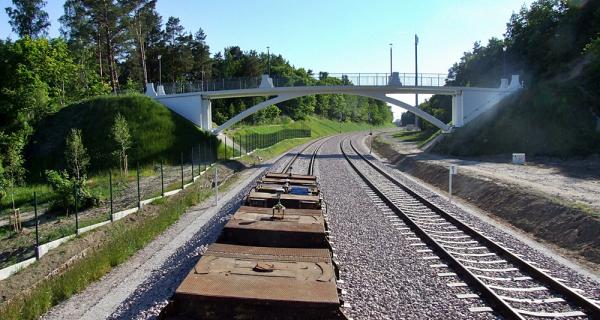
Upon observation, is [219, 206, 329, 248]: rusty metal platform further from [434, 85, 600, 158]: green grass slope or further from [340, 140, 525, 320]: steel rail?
[434, 85, 600, 158]: green grass slope

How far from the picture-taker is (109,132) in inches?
1670

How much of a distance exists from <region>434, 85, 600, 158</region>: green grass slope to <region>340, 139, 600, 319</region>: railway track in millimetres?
22850

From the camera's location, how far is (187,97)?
157 feet

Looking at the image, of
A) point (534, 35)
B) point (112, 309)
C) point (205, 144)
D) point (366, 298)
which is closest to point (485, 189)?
point (366, 298)

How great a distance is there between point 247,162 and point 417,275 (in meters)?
31.3

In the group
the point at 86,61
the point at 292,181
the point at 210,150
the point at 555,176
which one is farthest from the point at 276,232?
the point at 86,61

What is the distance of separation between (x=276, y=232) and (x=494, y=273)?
468cm

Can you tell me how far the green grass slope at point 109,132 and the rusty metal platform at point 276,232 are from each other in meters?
32.2

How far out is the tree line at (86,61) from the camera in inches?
1877

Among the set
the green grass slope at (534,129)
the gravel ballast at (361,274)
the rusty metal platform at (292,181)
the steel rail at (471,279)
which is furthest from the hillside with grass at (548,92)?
the steel rail at (471,279)

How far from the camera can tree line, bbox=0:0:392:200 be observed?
4769 cm

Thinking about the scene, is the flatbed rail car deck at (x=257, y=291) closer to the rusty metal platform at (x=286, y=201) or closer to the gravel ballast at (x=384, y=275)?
the gravel ballast at (x=384, y=275)

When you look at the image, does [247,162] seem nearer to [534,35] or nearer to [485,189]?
[485,189]

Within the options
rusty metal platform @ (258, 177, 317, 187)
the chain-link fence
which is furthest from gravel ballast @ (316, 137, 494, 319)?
the chain-link fence
